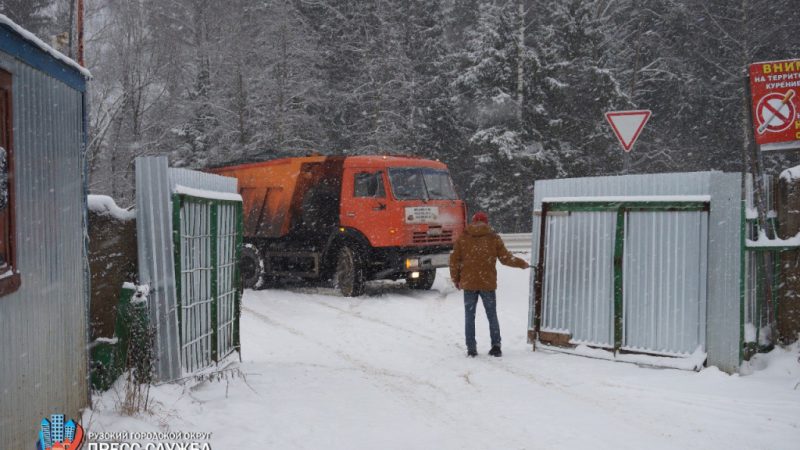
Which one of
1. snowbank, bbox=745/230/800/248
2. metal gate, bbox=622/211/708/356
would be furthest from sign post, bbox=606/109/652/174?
snowbank, bbox=745/230/800/248

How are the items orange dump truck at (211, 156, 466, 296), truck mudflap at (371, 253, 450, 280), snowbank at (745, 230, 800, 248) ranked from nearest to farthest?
snowbank at (745, 230, 800, 248), truck mudflap at (371, 253, 450, 280), orange dump truck at (211, 156, 466, 296)

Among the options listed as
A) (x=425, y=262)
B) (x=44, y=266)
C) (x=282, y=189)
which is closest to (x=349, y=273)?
(x=425, y=262)

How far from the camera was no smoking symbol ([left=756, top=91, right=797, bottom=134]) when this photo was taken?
7.71m

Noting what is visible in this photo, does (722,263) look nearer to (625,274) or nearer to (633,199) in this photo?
(625,274)

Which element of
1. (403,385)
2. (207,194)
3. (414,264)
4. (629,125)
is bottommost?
(403,385)

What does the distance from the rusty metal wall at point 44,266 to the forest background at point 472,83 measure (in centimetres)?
2135

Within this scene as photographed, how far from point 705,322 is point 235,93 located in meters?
23.6

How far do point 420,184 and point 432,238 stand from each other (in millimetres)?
1118

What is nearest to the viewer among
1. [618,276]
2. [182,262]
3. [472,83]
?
[182,262]

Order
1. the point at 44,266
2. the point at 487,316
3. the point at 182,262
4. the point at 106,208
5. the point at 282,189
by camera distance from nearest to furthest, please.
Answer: the point at 44,266 < the point at 106,208 < the point at 182,262 < the point at 487,316 < the point at 282,189

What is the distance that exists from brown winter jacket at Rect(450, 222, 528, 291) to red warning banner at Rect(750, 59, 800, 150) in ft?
9.83

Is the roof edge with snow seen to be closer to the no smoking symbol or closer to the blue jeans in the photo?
the blue jeans

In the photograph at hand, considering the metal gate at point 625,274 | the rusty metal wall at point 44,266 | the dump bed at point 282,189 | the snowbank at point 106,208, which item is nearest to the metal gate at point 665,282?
the metal gate at point 625,274

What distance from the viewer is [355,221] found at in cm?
1436
